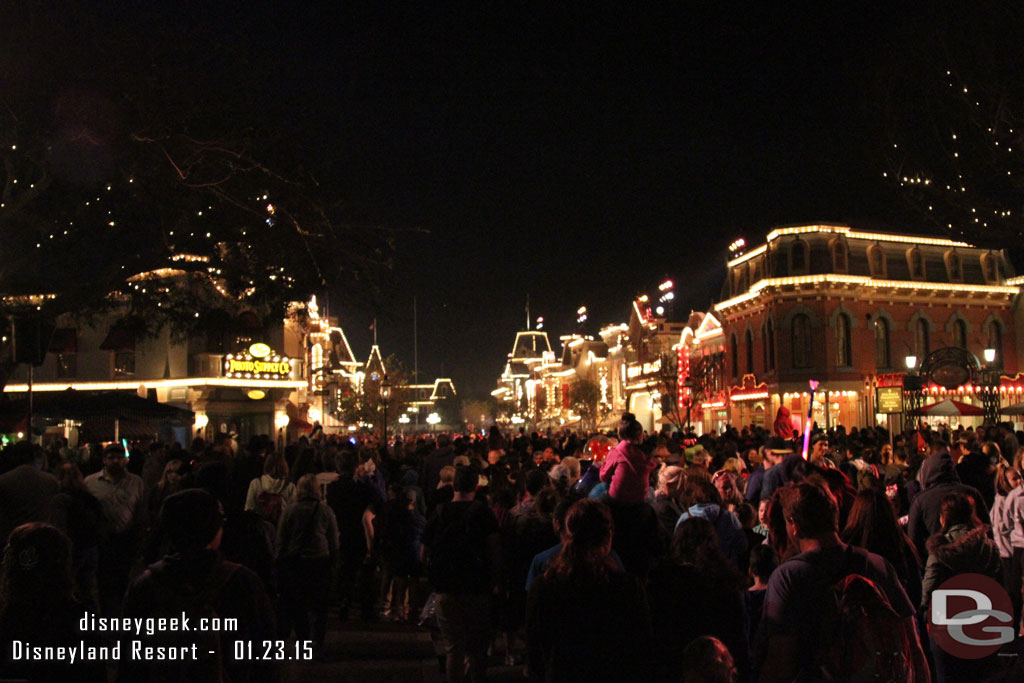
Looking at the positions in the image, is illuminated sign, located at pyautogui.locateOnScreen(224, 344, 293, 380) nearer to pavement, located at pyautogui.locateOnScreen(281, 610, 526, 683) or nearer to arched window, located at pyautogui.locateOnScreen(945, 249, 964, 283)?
pavement, located at pyautogui.locateOnScreen(281, 610, 526, 683)

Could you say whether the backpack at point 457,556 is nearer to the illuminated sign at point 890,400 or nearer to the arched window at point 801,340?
the illuminated sign at point 890,400

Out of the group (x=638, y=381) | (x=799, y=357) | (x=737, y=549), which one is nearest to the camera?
(x=737, y=549)

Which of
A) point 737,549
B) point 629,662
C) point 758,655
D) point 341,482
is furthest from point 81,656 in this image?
point 341,482

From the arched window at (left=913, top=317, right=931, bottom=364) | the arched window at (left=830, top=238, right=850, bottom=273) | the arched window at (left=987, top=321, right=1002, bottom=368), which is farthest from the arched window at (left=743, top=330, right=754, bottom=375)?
the arched window at (left=987, top=321, right=1002, bottom=368)

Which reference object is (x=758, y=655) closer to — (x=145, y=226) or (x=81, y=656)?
(x=81, y=656)

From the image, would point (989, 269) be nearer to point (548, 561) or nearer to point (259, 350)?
point (259, 350)

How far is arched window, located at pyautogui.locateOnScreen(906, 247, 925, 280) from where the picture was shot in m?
45.8

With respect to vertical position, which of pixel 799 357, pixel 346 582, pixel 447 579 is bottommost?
pixel 346 582

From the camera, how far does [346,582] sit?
11047 mm

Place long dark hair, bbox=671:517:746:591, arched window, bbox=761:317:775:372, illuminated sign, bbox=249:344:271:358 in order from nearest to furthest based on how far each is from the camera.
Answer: long dark hair, bbox=671:517:746:591
illuminated sign, bbox=249:344:271:358
arched window, bbox=761:317:775:372

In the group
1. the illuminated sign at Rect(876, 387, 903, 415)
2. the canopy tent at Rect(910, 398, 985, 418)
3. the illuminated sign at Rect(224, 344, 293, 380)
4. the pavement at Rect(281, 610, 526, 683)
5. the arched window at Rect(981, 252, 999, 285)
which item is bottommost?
the pavement at Rect(281, 610, 526, 683)

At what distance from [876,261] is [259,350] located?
98.6 feet

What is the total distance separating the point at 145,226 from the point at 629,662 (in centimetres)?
1199

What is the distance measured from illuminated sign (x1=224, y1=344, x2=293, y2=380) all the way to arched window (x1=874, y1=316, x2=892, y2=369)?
2872cm
